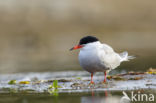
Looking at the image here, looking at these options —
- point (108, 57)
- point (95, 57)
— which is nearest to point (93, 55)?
point (95, 57)

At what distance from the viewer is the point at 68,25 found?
2452cm

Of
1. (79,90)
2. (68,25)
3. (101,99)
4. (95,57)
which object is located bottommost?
(101,99)

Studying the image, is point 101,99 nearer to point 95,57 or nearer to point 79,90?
point 79,90

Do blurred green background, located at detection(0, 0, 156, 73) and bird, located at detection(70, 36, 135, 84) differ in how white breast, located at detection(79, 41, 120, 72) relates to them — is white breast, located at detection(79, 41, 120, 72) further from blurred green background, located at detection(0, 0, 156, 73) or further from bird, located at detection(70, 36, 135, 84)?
blurred green background, located at detection(0, 0, 156, 73)

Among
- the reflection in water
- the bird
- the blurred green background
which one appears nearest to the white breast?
the bird

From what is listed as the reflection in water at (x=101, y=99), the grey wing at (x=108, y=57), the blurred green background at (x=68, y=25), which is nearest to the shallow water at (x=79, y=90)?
the reflection in water at (x=101, y=99)

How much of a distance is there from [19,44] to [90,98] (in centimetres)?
1534

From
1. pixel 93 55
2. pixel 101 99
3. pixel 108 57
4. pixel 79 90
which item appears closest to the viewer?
pixel 101 99

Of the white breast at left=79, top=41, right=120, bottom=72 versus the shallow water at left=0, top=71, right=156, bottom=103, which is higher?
the white breast at left=79, top=41, right=120, bottom=72

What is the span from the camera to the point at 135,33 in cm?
2588

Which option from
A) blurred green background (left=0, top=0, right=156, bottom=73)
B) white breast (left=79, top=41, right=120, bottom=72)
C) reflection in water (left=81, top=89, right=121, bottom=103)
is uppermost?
blurred green background (left=0, top=0, right=156, bottom=73)

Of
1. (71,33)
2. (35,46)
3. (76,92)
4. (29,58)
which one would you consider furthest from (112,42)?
(76,92)

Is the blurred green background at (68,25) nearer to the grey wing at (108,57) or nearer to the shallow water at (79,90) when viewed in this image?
the shallow water at (79,90)

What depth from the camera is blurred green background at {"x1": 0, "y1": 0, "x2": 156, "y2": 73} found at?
21.8 meters
